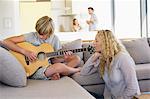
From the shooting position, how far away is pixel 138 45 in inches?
153

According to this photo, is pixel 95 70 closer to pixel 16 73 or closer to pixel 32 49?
pixel 32 49

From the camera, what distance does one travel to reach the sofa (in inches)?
79.5

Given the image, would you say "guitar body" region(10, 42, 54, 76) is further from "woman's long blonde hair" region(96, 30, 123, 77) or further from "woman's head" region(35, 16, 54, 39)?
"woman's long blonde hair" region(96, 30, 123, 77)

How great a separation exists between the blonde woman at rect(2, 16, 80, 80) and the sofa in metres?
0.12

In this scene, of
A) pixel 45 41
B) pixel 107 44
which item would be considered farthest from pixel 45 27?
pixel 107 44

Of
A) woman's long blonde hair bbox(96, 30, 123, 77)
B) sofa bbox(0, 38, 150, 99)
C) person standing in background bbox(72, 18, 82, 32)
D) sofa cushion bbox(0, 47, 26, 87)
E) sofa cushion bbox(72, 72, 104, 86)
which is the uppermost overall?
person standing in background bbox(72, 18, 82, 32)

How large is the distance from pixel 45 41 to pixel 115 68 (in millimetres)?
886

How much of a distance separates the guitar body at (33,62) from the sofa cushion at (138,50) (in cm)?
129

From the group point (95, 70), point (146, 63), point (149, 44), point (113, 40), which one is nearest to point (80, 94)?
point (113, 40)

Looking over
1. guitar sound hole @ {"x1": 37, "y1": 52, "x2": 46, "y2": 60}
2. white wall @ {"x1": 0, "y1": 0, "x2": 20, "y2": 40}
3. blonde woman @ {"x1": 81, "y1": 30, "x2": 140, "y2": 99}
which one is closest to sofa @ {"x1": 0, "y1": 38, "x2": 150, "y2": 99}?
blonde woman @ {"x1": 81, "y1": 30, "x2": 140, "y2": 99}

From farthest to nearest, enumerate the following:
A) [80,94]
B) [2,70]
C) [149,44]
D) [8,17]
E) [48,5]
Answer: [48,5] → [149,44] → [8,17] → [2,70] → [80,94]

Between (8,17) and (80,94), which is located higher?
(8,17)

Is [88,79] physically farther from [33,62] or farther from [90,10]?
[90,10]

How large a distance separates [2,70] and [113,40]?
1.13m
